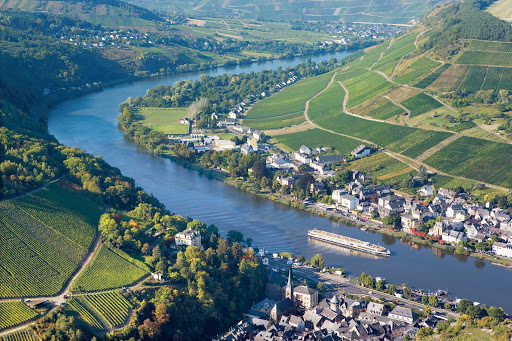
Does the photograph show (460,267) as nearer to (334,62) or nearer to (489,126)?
(489,126)

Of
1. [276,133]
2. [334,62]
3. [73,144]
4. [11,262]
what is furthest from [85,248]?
[334,62]

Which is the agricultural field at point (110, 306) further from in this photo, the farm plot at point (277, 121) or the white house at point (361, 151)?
the farm plot at point (277, 121)

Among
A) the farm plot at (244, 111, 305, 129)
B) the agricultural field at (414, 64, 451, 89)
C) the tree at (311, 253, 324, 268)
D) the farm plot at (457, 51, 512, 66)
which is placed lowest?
the tree at (311, 253, 324, 268)

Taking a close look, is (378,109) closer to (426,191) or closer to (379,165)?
(379,165)

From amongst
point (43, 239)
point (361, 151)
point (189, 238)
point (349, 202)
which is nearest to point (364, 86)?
point (361, 151)

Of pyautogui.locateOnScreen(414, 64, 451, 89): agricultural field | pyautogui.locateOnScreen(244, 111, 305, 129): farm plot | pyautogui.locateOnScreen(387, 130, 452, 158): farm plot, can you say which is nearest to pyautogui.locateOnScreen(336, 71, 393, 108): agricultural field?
pyautogui.locateOnScreen(414, 64, 451, 89): agricultural field

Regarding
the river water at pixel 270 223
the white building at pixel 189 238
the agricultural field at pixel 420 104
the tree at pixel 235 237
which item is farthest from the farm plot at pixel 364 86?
the white building at pixel 189 238

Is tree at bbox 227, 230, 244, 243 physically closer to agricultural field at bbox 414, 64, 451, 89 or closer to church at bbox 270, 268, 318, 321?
church at bbox 270, 268, 318, 321
